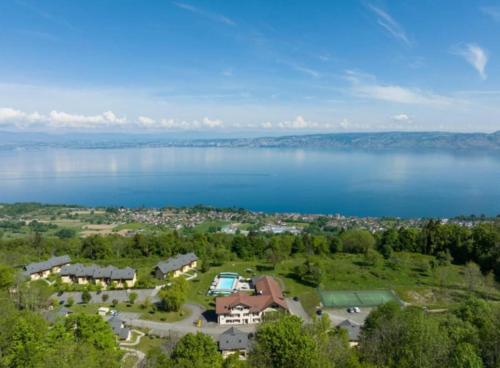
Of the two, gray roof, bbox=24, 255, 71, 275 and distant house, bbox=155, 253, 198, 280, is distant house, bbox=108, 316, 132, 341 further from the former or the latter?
gray roof, bbox=24, 255, 71, 275

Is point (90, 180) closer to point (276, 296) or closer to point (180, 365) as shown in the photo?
point (276, 296)

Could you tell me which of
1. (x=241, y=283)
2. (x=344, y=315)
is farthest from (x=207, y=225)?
(x=344, y=315)

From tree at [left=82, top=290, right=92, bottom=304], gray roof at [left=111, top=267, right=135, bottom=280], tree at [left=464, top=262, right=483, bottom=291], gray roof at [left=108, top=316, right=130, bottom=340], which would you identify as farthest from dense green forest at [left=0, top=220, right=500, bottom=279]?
gray roof at [left=108, top=316, right=130, bottom=340]

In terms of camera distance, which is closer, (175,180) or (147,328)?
(147,328)

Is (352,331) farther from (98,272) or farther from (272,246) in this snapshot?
(98,272)

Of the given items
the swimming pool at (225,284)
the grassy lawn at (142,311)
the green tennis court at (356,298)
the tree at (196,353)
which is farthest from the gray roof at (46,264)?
the green tennis court at (356,298)

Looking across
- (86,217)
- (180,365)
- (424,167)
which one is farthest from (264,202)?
(424,167)
